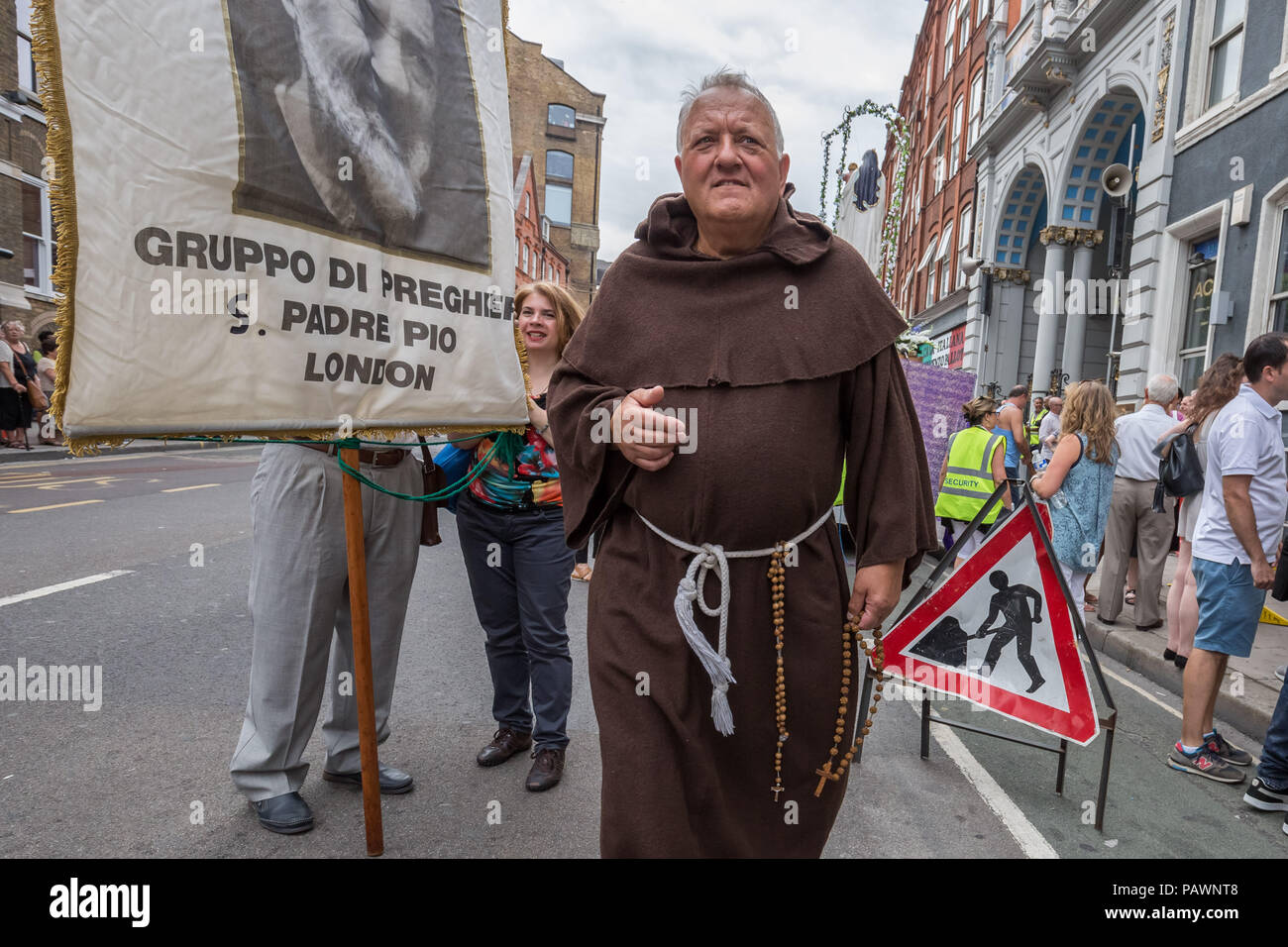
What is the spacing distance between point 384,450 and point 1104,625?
225 inches

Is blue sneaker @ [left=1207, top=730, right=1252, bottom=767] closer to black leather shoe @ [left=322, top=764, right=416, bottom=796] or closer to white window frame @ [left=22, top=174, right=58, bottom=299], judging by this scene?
black leather shoe @ [left=322, top=764, right=416, bottom=796]

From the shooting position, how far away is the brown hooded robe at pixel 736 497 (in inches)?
73.6

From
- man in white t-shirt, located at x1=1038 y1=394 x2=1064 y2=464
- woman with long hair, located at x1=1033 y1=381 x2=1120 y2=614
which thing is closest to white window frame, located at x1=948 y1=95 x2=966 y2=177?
man in white t-shirt, located at x1=1038 y1=394 x2=1064 y2=464

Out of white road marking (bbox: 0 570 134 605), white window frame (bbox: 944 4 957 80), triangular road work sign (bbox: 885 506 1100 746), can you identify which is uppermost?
white window frame (bbox: 944 4 957 80)

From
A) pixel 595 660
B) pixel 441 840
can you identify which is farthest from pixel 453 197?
pixel 441 840

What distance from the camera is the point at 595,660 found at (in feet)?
6.45

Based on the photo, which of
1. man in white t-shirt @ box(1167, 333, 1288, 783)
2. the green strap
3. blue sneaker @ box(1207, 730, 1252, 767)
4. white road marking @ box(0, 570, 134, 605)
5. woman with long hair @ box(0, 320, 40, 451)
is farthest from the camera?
woman with long hair @ box(0, 320, 40, 451)

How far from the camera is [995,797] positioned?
3.38 m

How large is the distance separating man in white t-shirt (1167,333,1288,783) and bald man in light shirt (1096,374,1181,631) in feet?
7.69

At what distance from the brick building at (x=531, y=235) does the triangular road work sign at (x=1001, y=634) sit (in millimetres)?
35171

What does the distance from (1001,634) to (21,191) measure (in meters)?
24.3

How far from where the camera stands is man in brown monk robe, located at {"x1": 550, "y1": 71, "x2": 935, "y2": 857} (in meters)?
1.87

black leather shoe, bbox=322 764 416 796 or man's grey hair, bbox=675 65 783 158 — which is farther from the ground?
man's grey hair, bbox=675 65 783 158
